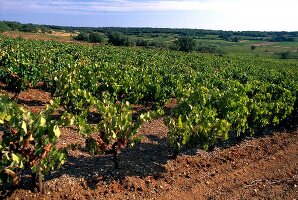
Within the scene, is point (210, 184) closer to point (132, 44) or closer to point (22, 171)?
point (22, 171)

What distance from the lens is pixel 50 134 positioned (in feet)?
28.2

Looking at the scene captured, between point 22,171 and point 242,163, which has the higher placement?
point 22,171

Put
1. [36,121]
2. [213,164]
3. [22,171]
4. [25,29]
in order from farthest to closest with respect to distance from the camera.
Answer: [25,29], [213,164], [22,171], [36,121]

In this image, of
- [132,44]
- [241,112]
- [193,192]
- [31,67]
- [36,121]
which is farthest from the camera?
[132,44]

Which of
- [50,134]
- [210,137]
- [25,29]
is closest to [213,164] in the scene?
[210,137]

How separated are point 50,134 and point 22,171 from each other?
222cm

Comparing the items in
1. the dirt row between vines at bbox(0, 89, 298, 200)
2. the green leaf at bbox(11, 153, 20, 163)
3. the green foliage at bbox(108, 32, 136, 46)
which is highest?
the green foliage at bbox(108, 32, 136, 46)

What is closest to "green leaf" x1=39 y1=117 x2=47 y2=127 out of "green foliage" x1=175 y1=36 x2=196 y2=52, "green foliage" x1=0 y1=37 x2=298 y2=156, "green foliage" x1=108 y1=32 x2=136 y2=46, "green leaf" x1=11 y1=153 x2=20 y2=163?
"green leaf" x1=11 y1=153 x2=20 y2=163

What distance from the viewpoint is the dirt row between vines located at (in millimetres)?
10031

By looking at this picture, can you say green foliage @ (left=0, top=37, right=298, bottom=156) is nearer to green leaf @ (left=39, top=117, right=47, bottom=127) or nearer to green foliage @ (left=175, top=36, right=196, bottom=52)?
green leaf @ (left=39, top=117, right=47, bottom=127)

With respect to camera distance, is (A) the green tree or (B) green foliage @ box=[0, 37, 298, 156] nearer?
(B) green foliage @ box=[0, 37, 298, 156]

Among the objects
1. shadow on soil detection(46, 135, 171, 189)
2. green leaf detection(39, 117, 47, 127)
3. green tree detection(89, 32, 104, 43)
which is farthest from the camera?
green tree detection(89, 32, 104, 43)

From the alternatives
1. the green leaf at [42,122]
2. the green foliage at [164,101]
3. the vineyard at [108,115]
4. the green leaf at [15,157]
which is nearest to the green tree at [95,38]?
the vineyard at [108,115]

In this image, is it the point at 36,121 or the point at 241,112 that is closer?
the point at 36,121
